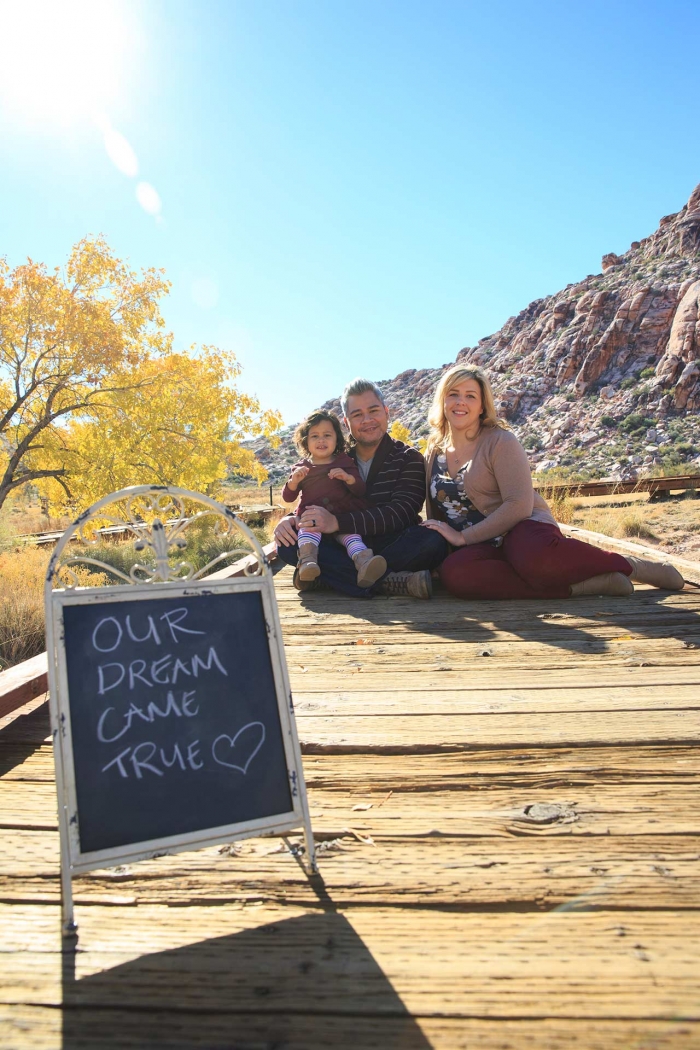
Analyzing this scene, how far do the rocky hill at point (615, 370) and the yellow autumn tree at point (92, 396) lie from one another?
31.8 metres

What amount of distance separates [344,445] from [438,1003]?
4.22 meters

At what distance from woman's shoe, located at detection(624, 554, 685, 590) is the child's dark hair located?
2.21m

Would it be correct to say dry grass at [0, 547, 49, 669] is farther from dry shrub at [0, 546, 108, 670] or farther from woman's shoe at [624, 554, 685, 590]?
woman's shoe at [624, 554, 685, 590]

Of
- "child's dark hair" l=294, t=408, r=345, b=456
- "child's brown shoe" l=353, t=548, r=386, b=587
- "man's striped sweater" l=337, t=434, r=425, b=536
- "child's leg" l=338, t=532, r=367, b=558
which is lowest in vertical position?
"child's brown shoe" l=353, t=548, r=386, b=587

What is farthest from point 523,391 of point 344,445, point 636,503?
point 344,445

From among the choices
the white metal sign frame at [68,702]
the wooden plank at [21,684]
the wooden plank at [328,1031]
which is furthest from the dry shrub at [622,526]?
the wooden plank at [328,1031]

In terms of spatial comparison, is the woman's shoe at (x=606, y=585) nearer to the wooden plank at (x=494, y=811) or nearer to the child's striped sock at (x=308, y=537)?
the child's striped sock at (x=308, y=537)

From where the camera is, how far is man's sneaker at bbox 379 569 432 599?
177 inches

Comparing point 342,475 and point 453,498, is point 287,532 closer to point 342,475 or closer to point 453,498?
point 342,475

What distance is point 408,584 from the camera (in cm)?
460

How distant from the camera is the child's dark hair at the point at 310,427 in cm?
478

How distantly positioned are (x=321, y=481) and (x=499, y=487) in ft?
4.34

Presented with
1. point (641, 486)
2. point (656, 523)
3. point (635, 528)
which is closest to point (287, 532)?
point (635, 528)

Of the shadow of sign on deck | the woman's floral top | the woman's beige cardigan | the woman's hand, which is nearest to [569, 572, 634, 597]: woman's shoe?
the woman's beige cardigan
